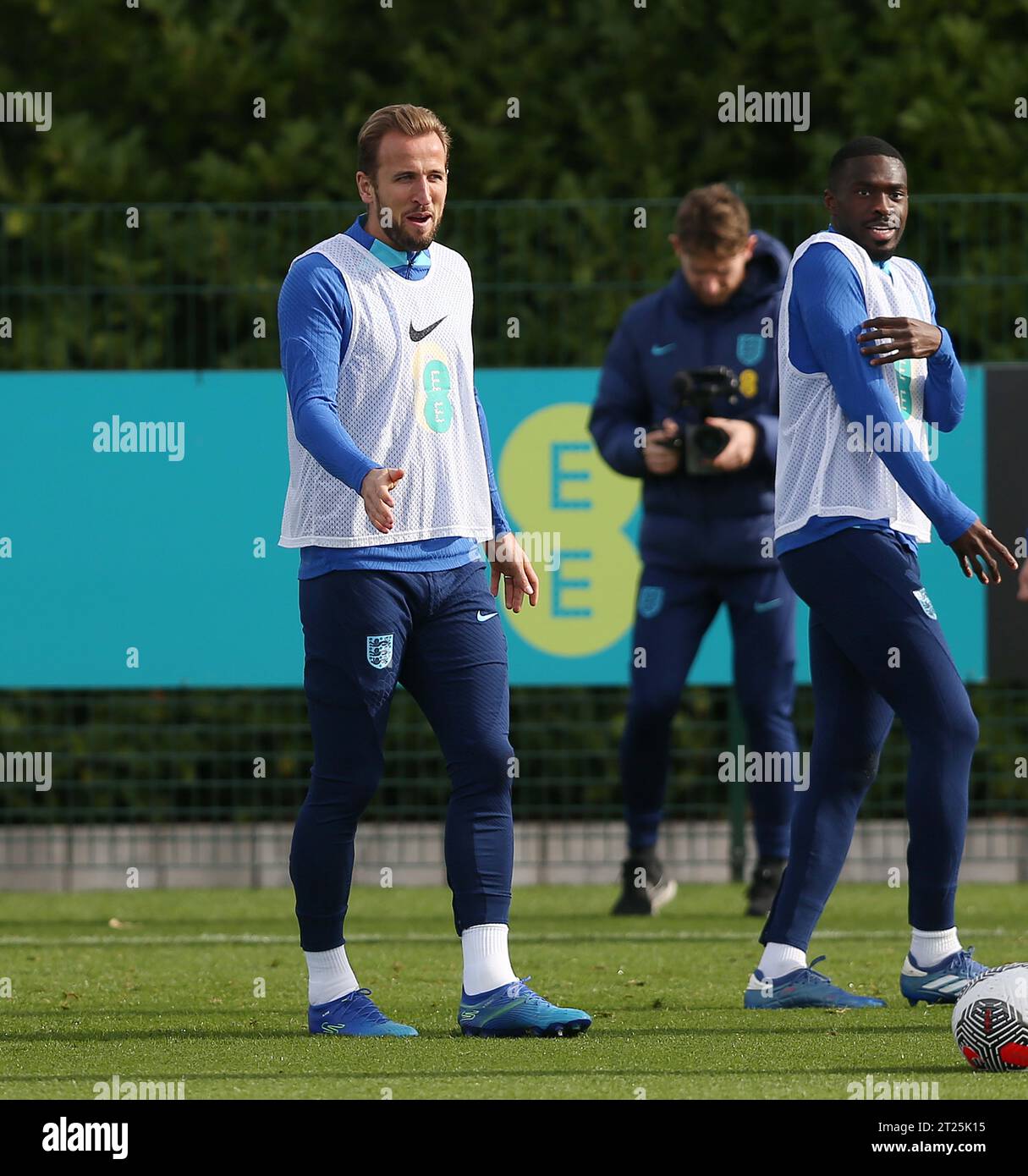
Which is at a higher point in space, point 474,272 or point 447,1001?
point 474,272

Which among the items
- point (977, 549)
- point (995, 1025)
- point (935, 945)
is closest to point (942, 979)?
Answer: point (935, 945)

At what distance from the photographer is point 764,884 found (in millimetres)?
7773

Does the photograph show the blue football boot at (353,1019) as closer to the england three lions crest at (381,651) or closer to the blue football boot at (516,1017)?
the blue football boot at (516,1017)

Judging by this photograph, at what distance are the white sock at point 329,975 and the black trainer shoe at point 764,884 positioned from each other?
297 cm

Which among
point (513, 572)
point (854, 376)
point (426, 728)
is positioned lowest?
point (426, 728)

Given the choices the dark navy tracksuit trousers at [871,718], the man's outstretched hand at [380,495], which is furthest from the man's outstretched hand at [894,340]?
the man's outstretched hand at [380,495]

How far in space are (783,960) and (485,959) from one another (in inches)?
32.8

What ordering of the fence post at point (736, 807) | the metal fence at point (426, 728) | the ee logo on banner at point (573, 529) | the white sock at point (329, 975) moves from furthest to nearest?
the metal fence at point (426, 728) < the fence post at point (736, 807) < the ee logo on banner at point (573, 529) < the white sock at point (329, 975)

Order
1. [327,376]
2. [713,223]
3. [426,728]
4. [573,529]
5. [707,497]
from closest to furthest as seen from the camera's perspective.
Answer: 1. [327,376]
2. [713,223]
3. [707,497]
4. [573,529]
5. [426,728]

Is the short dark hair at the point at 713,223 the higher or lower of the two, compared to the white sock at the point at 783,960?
higher

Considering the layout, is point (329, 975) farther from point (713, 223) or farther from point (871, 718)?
point (713, 223)

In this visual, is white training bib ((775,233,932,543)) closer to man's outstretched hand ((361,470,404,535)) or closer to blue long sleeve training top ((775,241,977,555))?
blue long sleeve training top ((775,241,977,555))

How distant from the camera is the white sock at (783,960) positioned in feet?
17.5

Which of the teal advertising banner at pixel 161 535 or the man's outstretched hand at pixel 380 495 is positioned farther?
the teal advertising banner at pixel 161 535
